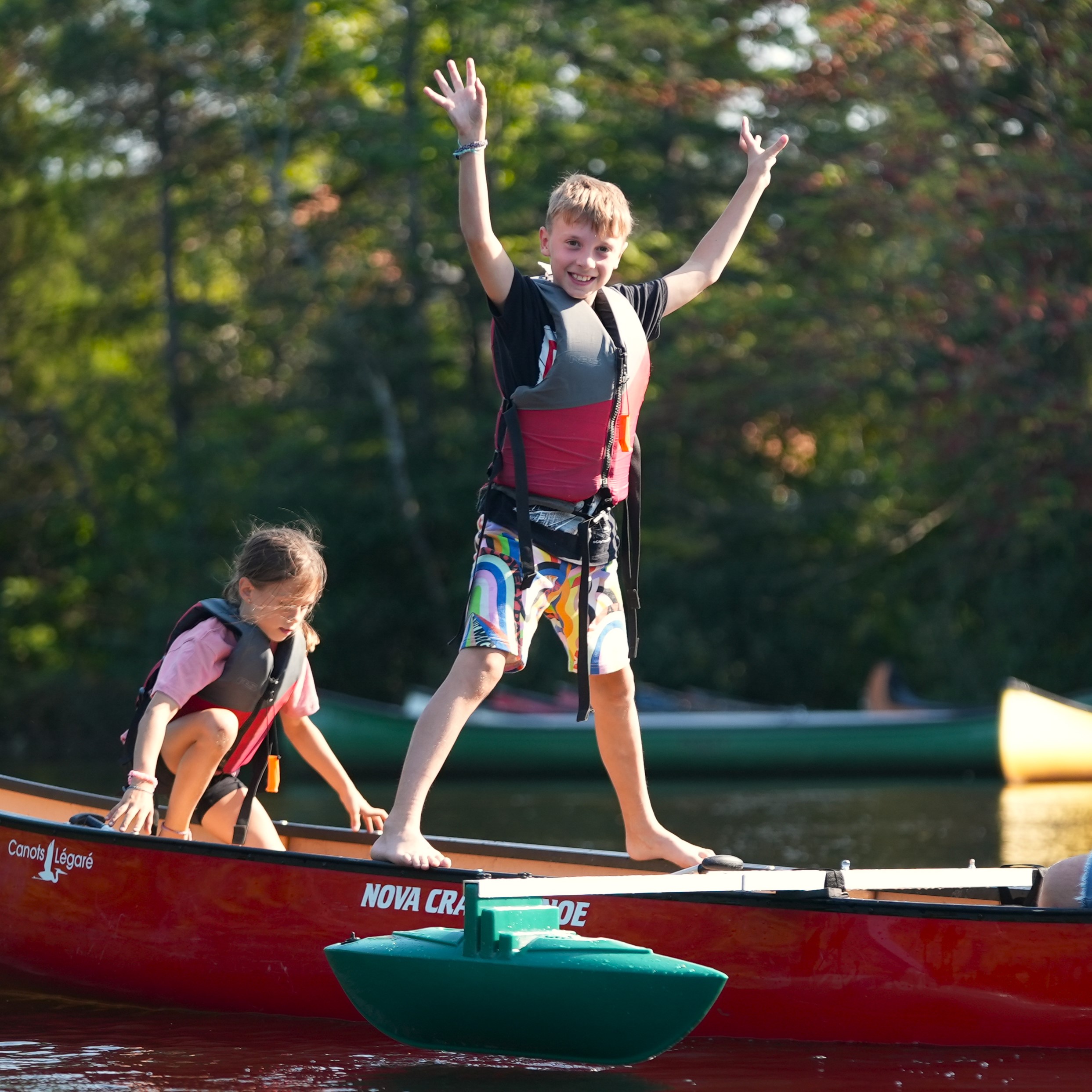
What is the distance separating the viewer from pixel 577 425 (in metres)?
4.04

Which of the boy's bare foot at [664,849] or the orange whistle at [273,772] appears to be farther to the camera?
the orange whistle at [273,772]

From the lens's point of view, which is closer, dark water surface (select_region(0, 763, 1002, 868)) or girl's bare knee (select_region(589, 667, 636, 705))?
girl's bare knee (select_region(589, 667, 636, 705))

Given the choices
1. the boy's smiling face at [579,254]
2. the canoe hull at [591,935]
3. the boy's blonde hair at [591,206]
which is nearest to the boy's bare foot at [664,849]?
the canoe hull at [591,935]

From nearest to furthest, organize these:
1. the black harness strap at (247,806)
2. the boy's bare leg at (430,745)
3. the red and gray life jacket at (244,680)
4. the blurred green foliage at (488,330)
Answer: the boy's bare leg at (430,745) → the red and gray life jacket at (244,680) → the black harness strap at (247,806) → the blurred green foliage at (488,330)

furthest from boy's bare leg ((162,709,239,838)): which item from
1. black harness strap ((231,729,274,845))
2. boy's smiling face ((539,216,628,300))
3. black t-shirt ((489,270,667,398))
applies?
boy's smiling face ((539,216,628,300))

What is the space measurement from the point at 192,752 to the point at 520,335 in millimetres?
1413

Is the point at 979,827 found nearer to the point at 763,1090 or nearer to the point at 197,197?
the point at 763,1090

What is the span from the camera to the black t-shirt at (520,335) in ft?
12.9

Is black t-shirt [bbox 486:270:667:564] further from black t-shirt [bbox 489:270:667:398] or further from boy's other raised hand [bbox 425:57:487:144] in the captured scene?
boy's other raised hand [bbox 425:57:487:144]

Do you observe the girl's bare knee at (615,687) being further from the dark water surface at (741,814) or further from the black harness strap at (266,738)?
the dark water surface at (741,814)

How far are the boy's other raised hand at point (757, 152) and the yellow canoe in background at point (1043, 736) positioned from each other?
7.23 meters

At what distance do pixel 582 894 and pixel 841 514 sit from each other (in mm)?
12621

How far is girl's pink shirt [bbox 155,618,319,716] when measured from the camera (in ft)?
14.3

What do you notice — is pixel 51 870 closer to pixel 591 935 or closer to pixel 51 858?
pixel 51 858
